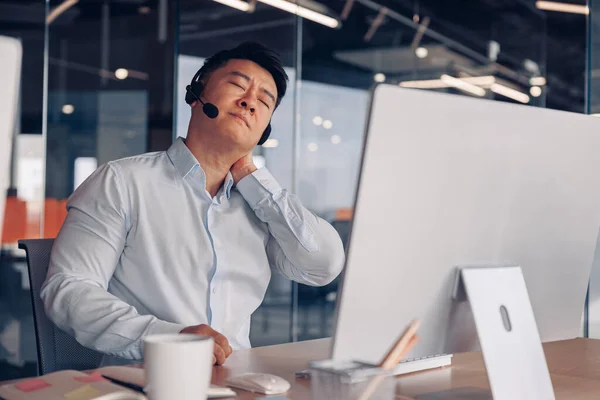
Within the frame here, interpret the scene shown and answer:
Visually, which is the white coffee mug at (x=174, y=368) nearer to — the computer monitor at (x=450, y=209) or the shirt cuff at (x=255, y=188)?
the computer monitor at (x=450, y=209)

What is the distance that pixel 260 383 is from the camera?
1.21 m

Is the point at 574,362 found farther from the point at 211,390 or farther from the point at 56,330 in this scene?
the point at 56,330

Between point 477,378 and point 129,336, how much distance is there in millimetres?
731

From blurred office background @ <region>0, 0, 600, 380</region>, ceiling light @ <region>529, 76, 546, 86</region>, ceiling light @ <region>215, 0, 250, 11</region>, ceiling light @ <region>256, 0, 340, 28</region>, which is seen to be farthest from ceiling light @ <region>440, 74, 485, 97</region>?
ceiling light @ <region>215, 0, 250, 11</region>

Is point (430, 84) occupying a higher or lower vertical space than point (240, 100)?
higher

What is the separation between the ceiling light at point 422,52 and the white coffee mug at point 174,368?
4581 mm

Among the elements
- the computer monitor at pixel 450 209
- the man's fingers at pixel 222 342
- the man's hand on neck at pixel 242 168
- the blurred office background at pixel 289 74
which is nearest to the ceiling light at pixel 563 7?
the blurred office background at pixel 289 74

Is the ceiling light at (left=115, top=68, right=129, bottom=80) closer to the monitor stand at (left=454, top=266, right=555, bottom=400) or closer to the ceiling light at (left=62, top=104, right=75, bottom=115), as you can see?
the ceiling light at (left=62, top=104, right=75, bottom=115)

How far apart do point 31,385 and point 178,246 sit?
0.76 metres

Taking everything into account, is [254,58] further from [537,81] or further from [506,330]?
[537,81]

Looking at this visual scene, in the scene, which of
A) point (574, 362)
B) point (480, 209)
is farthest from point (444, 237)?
point (574, 362)

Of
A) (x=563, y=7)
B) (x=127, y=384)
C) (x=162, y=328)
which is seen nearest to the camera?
(x=127, y=384)

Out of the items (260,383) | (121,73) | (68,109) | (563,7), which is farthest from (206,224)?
(121,73)

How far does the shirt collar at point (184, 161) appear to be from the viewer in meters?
1.89
